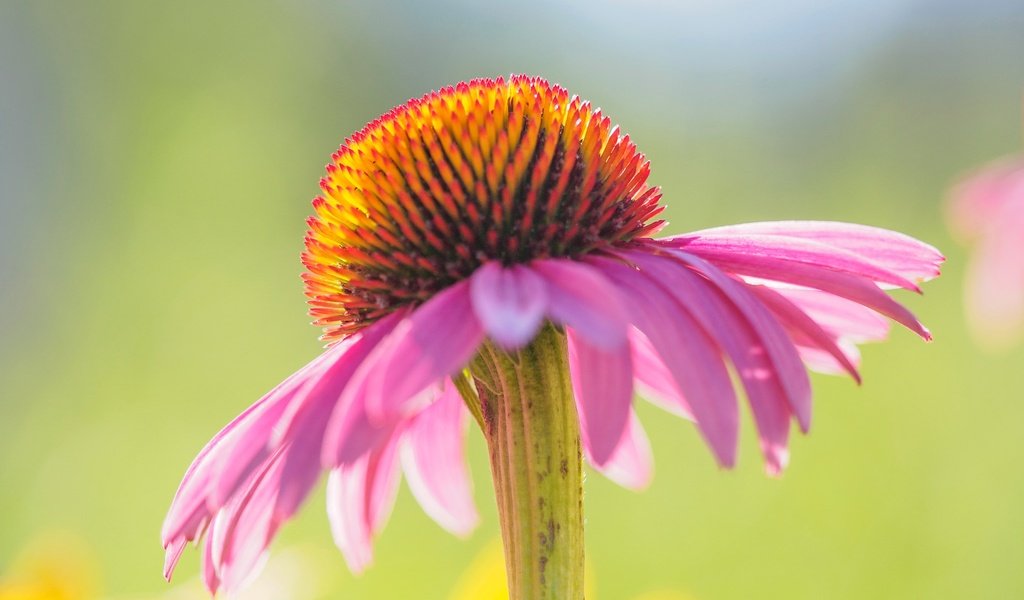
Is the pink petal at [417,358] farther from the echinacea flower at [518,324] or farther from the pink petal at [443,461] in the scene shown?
the pink petal at [443,461]

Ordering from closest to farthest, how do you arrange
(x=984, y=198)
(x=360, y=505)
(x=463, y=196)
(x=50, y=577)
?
(x=463, y=196)
(x=360, y=505)
(x=50, y=577)
(x=984, y=198)

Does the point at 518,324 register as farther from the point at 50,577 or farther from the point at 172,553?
the point at 50,577

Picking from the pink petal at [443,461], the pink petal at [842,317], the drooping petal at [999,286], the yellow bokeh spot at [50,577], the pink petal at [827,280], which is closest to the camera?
the pink petal at [827,280]

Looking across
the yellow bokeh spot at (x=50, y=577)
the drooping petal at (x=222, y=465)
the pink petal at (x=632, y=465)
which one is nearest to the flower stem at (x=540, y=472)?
the drooping petal at (x=222, y=465)

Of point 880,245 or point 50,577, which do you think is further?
point 50,577

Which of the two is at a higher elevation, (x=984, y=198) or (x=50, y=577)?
(x=984, y=198)

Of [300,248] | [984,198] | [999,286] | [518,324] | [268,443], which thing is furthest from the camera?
[300,248]

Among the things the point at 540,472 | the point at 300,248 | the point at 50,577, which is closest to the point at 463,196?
the point at 540,472

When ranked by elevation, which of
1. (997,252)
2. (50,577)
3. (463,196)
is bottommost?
(50,577)
